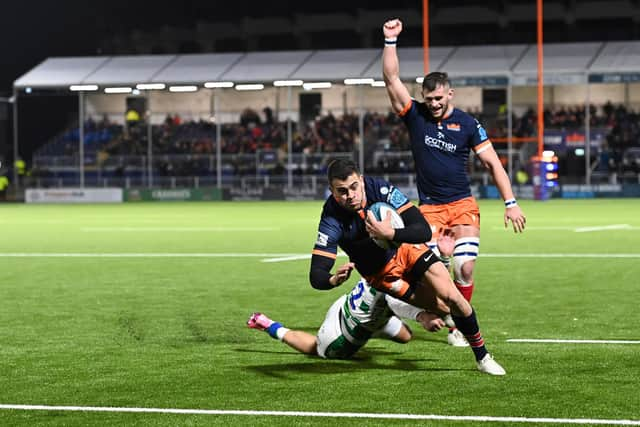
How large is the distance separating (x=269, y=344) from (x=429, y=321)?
158 centimetres

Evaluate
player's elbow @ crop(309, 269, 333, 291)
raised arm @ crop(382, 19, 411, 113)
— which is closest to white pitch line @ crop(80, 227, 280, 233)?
raised arm @ crop(382, 19, 411, 113)

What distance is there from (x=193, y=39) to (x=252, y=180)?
2354 centimetres

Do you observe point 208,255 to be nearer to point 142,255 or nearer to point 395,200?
point 142,255

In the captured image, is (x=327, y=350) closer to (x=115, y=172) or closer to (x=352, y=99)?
(x=115, y=172)

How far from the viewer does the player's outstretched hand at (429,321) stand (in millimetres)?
9145

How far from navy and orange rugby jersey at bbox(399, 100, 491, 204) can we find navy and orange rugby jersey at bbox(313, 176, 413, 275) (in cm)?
238

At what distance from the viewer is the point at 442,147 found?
1045 centimetres

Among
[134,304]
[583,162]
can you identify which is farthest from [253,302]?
[583,162]

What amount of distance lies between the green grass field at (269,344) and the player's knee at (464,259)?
1.90 feet

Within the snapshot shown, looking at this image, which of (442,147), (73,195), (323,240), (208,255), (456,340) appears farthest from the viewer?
(73,195)

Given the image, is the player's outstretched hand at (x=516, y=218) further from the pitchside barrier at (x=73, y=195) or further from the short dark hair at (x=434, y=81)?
the pitchside barrier at (x=73, y=195)

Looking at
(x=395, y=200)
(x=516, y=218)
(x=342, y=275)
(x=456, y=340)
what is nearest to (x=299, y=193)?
(x=456, y=340)

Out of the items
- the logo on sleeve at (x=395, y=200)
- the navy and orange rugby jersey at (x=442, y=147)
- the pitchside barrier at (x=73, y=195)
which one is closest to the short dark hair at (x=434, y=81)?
the navy and orange rugby jersey at (x=442, y=147)

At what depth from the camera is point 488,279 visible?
50.4ft
